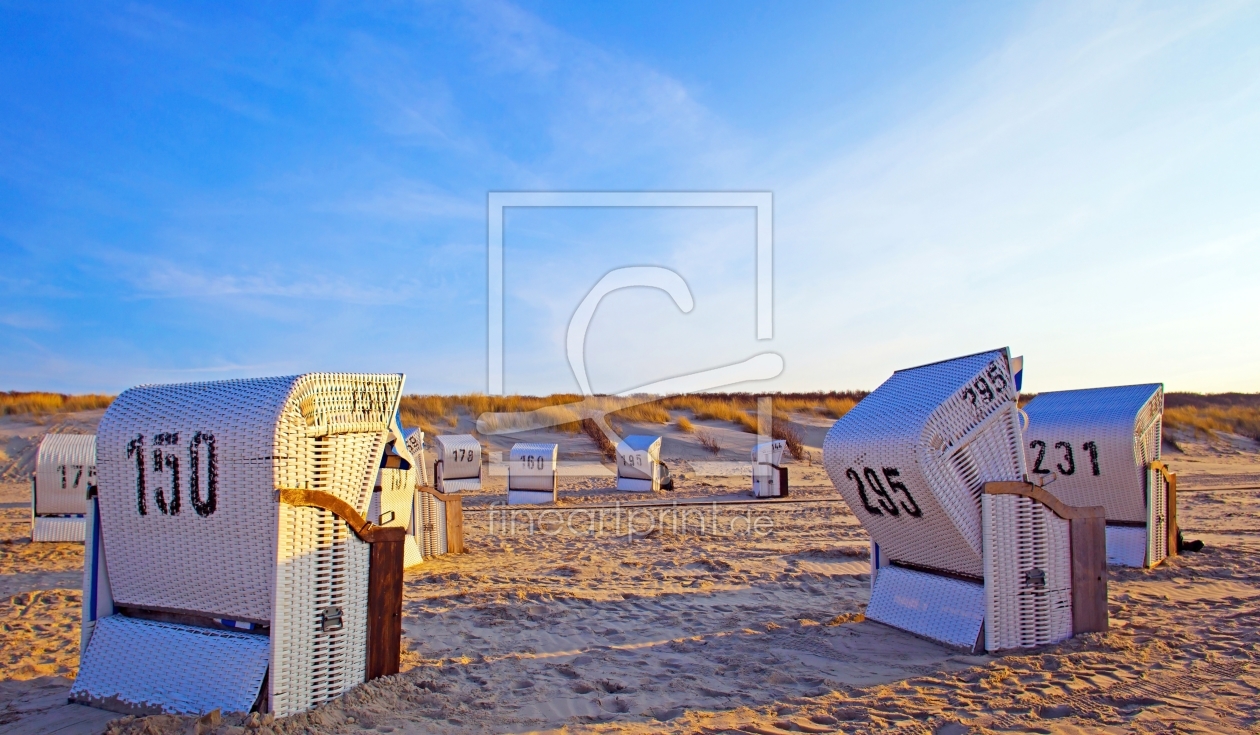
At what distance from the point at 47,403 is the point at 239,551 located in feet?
111

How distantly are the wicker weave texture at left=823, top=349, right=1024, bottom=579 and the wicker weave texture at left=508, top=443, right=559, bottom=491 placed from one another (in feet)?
41.0

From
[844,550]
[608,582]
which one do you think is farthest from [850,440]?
[844,550]

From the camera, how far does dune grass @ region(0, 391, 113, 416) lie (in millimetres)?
28406

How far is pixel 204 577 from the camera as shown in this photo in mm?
4031

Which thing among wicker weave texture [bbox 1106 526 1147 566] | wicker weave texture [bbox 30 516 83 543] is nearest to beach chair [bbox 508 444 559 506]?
wicker weave texture [bbox 30 516 83 543]

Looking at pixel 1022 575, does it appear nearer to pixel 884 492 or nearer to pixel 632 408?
pixel 884 492

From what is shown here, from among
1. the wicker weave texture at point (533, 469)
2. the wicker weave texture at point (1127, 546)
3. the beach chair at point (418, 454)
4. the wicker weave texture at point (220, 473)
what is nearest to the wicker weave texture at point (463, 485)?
the wicker weave texture at point (533, 469)

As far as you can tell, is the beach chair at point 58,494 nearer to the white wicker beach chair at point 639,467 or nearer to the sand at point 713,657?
the sand at point 713,657

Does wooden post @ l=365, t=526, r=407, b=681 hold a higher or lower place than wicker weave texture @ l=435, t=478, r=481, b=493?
higher

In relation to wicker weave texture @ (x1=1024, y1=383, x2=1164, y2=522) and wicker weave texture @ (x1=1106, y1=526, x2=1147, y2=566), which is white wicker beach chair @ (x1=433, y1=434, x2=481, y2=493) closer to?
wicker weave texture @ (x1=1024, y1=383, x2=1164, y2=522)

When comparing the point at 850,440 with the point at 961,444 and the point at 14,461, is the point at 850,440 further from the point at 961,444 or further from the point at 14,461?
the point at 14,461

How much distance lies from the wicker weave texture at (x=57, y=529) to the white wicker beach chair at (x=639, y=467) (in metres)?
12.0

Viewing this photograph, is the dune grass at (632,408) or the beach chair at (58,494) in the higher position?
the dune grass at (632,408)

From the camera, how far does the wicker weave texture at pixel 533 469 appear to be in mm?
17750
